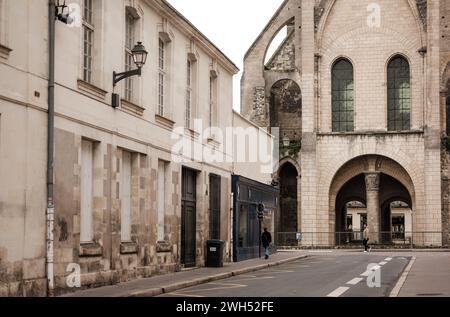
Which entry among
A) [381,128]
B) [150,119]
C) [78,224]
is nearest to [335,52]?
[381,128]

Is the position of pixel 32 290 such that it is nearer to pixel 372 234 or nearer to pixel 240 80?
pixel 372 234

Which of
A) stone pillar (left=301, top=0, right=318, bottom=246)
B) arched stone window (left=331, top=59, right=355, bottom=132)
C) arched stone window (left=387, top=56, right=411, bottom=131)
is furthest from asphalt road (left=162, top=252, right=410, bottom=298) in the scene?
arched stone window (left=331, top=59, right=355, bottom=132)

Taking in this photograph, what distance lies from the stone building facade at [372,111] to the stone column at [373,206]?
6 cm

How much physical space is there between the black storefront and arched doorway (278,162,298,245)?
1954 centimetres

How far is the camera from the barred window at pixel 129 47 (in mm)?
20922

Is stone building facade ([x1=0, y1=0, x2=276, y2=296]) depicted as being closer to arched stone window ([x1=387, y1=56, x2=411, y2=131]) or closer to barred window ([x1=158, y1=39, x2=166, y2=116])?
barred window ([x1=158, y1=39, x2=166, y2=116])

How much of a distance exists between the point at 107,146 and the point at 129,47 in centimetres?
323

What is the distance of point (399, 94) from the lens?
172 feet

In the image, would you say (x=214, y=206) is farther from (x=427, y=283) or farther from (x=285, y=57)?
(x=285, y=57)

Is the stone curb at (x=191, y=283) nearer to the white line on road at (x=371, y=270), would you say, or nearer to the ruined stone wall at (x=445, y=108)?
the white line on road at (x=371, y=270)

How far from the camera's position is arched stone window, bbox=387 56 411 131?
52125 millimetres

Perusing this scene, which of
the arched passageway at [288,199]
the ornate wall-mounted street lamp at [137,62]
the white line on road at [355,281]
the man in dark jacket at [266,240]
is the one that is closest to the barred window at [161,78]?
the ornate wall-mounted street lamp at [137,62]

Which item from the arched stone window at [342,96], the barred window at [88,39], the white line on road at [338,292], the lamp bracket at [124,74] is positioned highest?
the arched stone window at [342,96]

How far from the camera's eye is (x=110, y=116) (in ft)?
63.2
